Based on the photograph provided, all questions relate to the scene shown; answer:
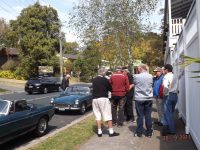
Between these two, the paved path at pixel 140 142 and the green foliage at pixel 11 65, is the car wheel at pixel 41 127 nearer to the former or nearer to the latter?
the paved path at pixel 140 142

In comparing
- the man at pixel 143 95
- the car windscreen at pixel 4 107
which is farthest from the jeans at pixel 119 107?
the car windscreen at pixel 4 107

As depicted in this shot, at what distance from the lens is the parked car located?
30875 mm

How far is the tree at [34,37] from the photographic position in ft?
170

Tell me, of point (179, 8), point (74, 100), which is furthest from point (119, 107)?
point (179, 8)

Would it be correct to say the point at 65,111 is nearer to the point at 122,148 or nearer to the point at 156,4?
the point at 122,148

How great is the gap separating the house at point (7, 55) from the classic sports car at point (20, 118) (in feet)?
160

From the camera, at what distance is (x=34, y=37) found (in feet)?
171

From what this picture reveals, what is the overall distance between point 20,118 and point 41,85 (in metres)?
22.8

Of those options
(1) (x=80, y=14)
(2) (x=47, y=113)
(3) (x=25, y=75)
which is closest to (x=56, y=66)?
(3) (x=25, y=75)

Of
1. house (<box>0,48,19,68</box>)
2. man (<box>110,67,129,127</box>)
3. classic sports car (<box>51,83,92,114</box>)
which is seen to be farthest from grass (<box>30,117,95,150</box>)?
house (<box>0,48,19,68</box>)

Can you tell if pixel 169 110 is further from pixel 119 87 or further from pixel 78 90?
pixel 78 90

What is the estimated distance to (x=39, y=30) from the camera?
177 ft

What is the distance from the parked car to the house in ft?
84.1

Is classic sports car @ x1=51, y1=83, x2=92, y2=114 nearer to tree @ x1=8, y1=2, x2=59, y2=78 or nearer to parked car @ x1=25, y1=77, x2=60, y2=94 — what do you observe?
parked car @ x1=25, y1=77, x2=60, y2=94
